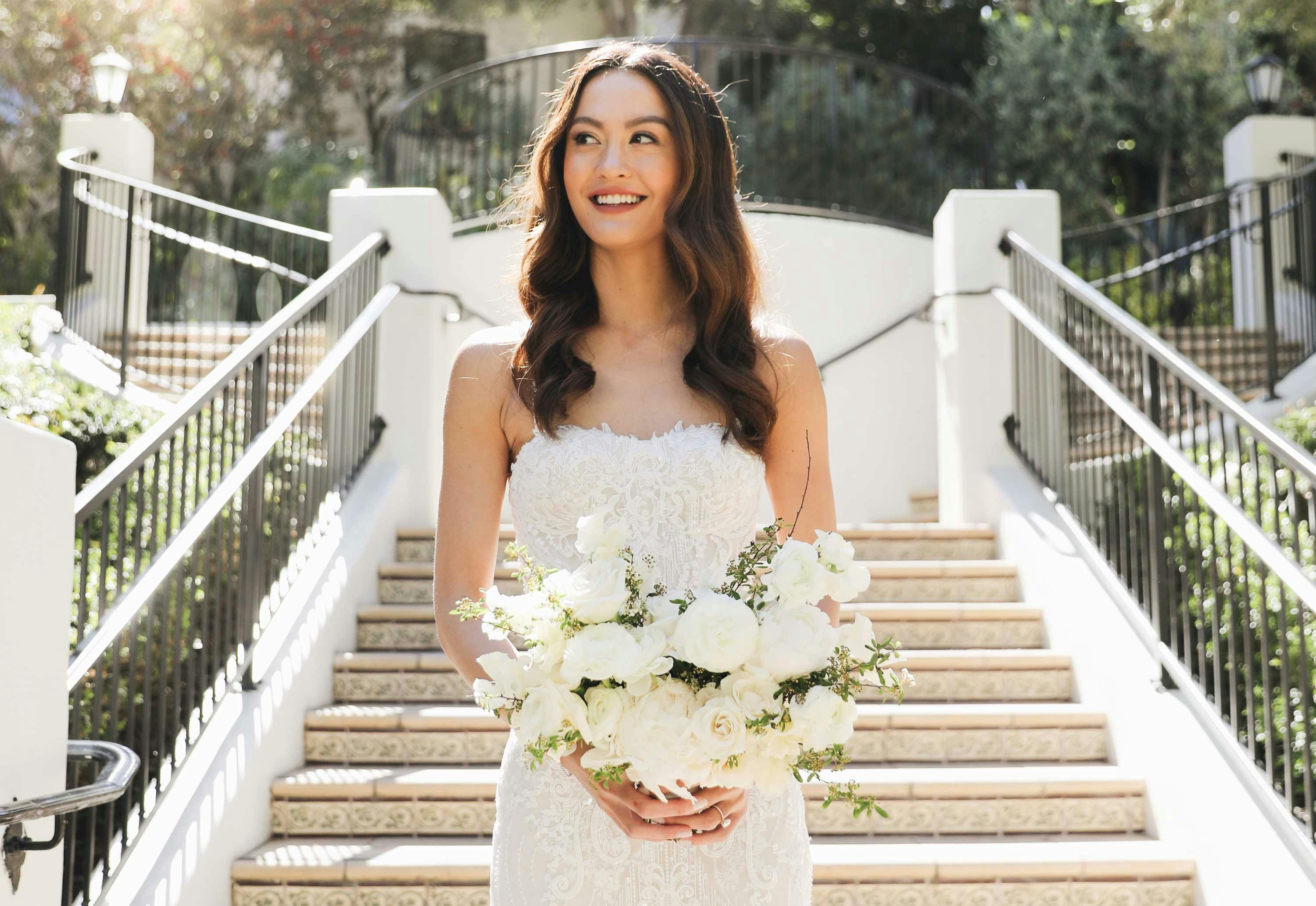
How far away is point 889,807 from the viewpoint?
4.27m

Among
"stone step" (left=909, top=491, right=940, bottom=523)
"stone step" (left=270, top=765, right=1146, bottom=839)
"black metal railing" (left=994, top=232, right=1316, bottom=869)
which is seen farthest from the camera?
"stone step" (left=909, top=491, right=940, bottom=523)

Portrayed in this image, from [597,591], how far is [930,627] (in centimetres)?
400

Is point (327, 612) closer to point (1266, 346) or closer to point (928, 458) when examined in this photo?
point (928, 458)

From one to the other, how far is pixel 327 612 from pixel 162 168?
11882mm

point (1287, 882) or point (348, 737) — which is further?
point (348, 737)

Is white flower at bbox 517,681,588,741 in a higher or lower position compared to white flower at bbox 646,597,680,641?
lower

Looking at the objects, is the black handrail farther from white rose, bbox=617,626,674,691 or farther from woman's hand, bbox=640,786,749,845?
white rose, bbox=617,626,674,691

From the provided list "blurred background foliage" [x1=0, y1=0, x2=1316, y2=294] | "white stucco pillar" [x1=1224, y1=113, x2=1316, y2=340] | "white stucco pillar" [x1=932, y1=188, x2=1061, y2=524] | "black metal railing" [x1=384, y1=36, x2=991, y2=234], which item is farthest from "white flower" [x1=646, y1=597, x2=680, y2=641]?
"blurred background foliage" [x1=0, y1=0, x2=1316, y2=294]

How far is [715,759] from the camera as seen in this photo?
5.02 feet

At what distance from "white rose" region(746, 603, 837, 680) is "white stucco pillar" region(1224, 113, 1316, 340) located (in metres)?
9.13

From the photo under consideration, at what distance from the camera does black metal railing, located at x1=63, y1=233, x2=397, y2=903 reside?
3387mm

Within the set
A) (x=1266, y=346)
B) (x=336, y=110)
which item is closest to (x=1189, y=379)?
(x=1266, y=346)

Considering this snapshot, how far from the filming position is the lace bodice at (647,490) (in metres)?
2.05

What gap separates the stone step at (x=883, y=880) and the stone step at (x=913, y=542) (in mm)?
2236
